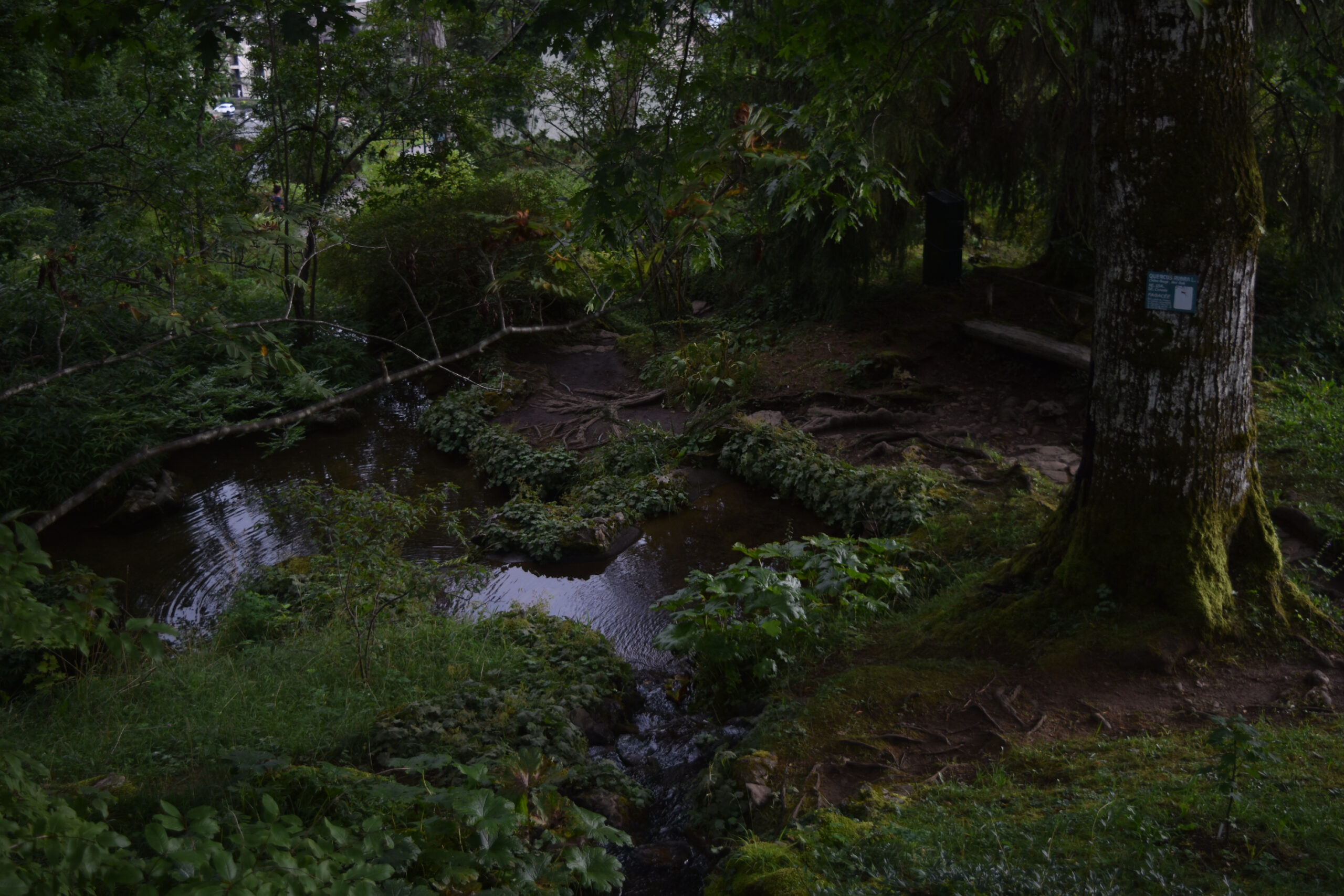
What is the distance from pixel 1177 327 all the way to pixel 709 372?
25.1 feet

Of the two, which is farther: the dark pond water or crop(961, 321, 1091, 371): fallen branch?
crop(961, 321, 1091, 371): fallen branch

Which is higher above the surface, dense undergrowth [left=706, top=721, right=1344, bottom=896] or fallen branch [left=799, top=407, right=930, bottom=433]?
fallen branch [left=799, top=407, right=930, bottom=433]

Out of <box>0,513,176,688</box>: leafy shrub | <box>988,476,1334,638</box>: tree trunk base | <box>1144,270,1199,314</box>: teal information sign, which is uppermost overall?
<box>1144,270,1199,314</box>: teal information sign

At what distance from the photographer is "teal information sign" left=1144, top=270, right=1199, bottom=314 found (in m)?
3.87

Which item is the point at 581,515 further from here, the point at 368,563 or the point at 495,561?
the point at 368,563

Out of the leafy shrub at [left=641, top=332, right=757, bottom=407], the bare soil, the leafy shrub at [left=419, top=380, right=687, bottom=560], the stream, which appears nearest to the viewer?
the bare soil

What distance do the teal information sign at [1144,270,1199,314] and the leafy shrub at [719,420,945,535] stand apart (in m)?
3.31

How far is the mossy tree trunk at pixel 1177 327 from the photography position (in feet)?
12.5

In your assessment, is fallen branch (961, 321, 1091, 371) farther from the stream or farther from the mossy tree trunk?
the mossy tree trunk

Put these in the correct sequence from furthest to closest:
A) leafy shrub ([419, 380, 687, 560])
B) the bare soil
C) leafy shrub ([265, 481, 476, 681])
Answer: leafy shrub ([419, 380, 687, 560])
leafy shrub ([265, 481, 476, 681])
the bare soil

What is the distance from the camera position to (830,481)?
26.9ft

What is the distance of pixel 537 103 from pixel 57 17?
1244cm

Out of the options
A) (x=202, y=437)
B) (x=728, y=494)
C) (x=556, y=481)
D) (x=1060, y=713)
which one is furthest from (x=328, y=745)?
(x=556, y=481)

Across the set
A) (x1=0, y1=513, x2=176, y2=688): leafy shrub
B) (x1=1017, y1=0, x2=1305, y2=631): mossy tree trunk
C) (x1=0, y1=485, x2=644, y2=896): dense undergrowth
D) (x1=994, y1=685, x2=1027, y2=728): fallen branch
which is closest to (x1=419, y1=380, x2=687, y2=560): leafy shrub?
(x1=0, y1=485, x2=644, y2=896): dense undergrowth
